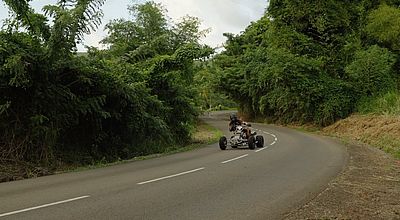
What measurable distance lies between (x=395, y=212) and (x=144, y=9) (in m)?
27.3

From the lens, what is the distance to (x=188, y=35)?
34750 millimetres

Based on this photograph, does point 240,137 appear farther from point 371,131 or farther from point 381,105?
point 381,105

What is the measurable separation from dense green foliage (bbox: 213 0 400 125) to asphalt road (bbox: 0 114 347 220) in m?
23.1

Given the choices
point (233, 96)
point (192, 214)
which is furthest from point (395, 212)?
point (233, 96)

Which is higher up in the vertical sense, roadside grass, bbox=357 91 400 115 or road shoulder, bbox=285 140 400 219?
roadside grass, bbox=357 91 400 115

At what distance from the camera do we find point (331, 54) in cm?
3981

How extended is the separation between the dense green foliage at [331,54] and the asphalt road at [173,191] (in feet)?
75.8

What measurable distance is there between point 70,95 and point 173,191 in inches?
285

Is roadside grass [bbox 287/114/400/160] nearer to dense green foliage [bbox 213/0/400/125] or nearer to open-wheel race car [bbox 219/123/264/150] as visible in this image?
dense green foliage [bbox 213/0/400/125]

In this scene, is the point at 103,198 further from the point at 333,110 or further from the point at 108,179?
the point at 333,110

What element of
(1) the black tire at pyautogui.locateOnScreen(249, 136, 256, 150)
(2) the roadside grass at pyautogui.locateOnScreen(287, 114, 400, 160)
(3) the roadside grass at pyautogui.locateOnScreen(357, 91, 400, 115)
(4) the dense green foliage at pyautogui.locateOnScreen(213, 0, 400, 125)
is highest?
(4) the dense green foliage at pyautogui.locateOnScreen(213, 0, 400, 125)

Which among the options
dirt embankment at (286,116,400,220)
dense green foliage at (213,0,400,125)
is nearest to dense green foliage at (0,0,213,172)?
dirt embankment at (286,116,400,220)

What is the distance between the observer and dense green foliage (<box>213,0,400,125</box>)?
36.3m

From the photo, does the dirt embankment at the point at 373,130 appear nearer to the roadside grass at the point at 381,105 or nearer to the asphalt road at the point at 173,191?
the roadside grass at the point at 381,105
